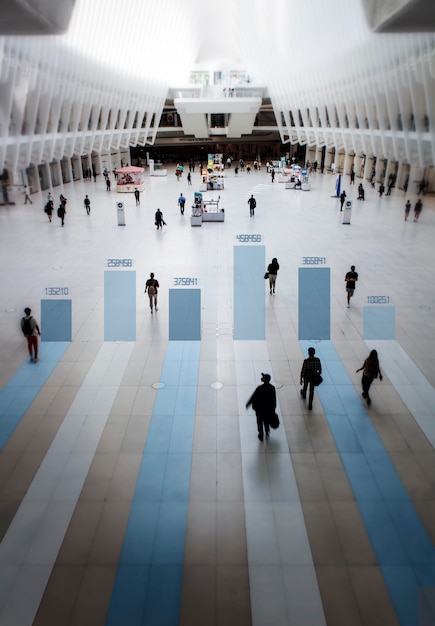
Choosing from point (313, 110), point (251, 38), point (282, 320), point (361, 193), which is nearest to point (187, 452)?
point (282, 320)

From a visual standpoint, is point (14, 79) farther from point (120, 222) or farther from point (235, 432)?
point (235, 432)

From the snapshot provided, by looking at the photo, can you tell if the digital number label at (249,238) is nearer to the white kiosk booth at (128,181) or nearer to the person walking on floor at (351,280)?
the person walking on floor at (351,280)

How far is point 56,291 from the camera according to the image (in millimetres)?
13453

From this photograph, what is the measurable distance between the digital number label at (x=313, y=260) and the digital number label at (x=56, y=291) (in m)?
8.08

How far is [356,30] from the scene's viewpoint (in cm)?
2275

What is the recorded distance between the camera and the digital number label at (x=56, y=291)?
13281mm

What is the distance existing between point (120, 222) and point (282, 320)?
13604 mm

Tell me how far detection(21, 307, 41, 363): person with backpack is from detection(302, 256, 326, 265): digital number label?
9.84 meters

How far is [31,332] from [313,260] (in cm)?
1052
